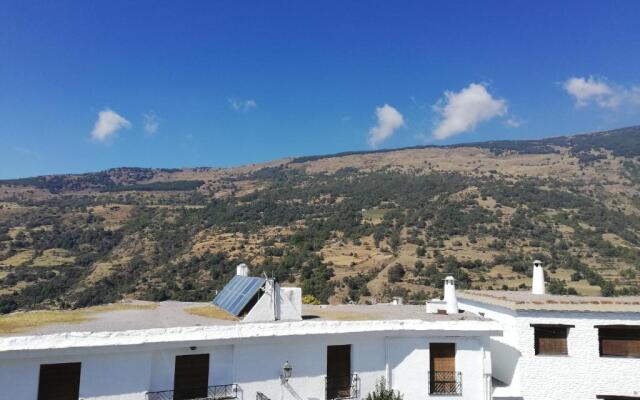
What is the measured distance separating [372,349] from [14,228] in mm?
93862

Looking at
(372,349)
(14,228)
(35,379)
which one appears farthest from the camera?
(14,228)

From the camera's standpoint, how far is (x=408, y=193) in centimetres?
9600

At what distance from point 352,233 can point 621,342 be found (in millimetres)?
57608

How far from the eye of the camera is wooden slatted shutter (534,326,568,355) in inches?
599

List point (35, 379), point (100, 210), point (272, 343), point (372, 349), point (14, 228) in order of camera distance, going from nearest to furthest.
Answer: point (35, 379)
point (272, 343)
point (372, 349)
point (14, 228)
point (100, 210)

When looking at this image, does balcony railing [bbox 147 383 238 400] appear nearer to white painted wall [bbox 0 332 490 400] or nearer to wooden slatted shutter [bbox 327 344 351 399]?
white painted wall [bbox 0 332 490 400]

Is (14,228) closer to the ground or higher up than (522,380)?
higher up

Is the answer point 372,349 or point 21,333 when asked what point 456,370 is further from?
point 21,333

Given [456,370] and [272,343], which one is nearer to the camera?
[272,343]

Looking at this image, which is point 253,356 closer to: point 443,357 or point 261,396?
point 261,396

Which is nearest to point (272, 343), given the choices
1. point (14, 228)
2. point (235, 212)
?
point (235, 212)

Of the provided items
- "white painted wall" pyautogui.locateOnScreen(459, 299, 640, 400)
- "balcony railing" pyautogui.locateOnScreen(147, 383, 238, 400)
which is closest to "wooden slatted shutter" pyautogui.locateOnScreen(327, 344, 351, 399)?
"balcony railing" pyautogui.locateOnScreen(147, 383, 238, 400)

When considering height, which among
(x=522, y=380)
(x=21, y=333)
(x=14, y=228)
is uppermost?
(x=14, y=228)

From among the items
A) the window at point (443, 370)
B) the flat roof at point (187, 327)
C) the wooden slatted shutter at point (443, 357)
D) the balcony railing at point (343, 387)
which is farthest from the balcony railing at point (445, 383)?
the balcony railing at point (343, 387)
